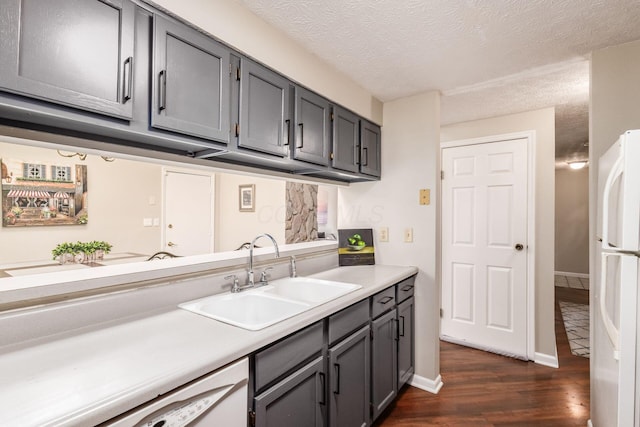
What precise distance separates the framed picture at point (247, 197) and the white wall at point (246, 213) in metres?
0.05

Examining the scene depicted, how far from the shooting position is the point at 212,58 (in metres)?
1.35

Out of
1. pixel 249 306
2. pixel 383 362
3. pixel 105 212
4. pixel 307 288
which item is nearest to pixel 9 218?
pixel 105 212

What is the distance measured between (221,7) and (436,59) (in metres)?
1.32

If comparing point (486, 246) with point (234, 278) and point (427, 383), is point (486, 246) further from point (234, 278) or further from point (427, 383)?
point (234, 278)

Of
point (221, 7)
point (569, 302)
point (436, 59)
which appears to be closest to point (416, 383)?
point (436, 59)

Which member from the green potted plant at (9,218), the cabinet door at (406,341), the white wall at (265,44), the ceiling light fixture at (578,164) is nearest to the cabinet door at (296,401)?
the cabinet door at (406,341)

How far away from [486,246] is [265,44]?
267 centimetres

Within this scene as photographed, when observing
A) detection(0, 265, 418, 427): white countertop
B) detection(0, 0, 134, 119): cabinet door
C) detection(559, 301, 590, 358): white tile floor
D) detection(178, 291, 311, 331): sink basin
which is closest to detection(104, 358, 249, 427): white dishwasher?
detection(0, 265, 418, 427): white countertop

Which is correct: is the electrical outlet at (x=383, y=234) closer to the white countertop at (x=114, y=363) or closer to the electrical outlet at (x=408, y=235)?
the electrical outlet at (x=408, y=235)

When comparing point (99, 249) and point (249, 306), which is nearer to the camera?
point (249, 306)

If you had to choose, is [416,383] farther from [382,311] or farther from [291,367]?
[291,367]

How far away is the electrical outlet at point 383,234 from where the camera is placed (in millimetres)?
→ 2604

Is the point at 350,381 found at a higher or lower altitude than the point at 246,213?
lower

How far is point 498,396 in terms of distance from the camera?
2246mm
